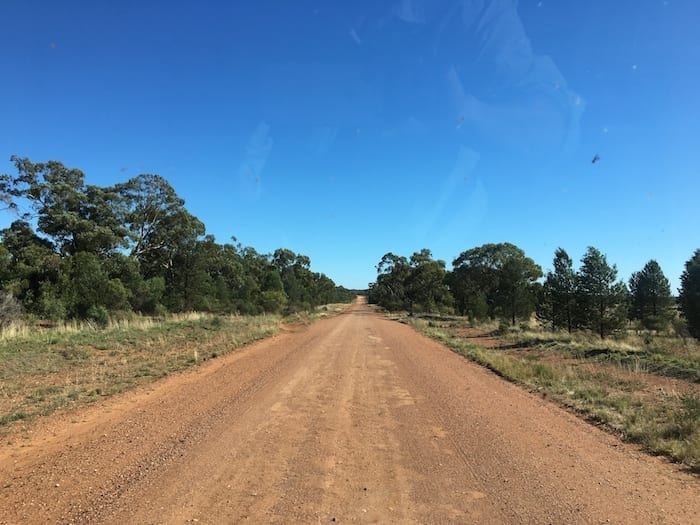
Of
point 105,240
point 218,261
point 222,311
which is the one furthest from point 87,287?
point 218,261

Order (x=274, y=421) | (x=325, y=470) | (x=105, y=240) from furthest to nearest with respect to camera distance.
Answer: (x=105, y=240)
(x=274, y=421)
(x=325, y=470)

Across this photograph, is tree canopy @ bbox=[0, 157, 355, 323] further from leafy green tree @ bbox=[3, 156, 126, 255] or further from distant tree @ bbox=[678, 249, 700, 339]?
distant tree @ bbox=[678, 249, 700, 339]

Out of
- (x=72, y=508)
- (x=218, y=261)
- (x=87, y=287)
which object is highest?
(x=218, y=261)

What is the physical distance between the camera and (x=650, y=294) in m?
56.1

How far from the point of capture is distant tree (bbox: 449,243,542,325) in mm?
45375

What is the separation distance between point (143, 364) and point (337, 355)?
6522 mm

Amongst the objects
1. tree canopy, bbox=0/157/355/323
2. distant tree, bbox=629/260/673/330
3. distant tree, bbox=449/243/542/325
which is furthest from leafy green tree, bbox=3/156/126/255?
distant tree, bbox=629/260/673/330

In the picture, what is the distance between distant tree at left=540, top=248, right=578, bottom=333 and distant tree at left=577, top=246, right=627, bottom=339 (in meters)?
1.47

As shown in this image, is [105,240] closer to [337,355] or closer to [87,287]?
[87,287]

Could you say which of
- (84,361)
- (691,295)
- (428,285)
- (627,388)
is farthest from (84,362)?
(428,285)

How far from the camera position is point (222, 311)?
154ft

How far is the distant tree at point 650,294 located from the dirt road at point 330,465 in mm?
52869

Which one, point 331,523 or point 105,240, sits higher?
point 105,240

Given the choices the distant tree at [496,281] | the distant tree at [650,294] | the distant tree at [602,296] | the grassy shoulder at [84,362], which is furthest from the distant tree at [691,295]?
the grassy shoulder at [84,362]
